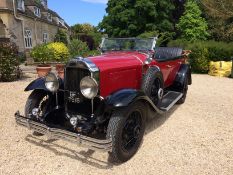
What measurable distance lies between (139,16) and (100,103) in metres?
24.7

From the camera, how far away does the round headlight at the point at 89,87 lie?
3.84 metres

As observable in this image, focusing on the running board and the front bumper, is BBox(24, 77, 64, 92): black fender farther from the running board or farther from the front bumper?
the running board

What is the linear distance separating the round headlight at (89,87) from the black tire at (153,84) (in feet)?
4.21

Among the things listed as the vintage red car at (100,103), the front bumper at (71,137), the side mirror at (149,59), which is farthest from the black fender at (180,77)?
the front bumper at (71,137)

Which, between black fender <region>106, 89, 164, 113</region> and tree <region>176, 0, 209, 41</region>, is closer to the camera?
black fender <region>106, 89, 164, 113</region>

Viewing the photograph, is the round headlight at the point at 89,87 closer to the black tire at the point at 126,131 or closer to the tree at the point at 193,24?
the black tire at the point at 126,131

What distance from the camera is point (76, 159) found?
13.3 feet

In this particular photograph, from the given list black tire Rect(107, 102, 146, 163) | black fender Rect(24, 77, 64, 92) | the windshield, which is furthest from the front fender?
the windshield

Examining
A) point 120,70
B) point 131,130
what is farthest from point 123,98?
point 120,70

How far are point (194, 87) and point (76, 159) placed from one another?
268 inches

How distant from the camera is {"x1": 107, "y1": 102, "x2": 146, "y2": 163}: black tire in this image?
145 inches

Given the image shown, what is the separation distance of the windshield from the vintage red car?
29cm

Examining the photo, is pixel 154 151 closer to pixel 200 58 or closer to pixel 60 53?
pixel 200 58

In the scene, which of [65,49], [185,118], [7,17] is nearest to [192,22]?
[65,49]
